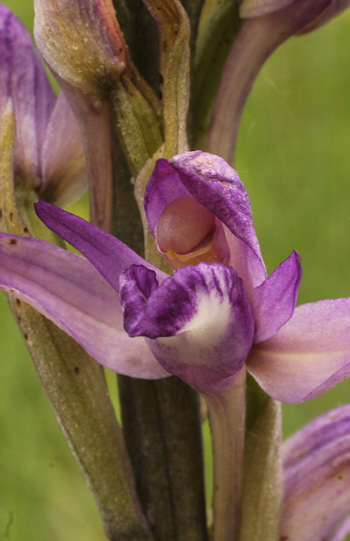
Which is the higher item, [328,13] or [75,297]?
[328,13]

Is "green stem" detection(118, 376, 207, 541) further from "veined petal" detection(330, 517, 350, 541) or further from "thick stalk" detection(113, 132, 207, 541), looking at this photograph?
"veined petal" detection(330, 517, 350, 541)

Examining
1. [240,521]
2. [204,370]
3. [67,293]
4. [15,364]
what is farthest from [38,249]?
[15,364]

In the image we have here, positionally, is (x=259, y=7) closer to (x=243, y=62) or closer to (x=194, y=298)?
(x=243, y=62)

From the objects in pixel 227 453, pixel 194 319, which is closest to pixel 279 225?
pixel 227 453

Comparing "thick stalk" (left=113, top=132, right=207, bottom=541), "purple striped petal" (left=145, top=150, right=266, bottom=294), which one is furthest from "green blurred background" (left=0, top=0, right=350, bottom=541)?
"purple striped petal" (left=145, top=150, right=266, bottom=294)

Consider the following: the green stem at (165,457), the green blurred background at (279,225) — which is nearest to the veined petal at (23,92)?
the green stem at (165,457)

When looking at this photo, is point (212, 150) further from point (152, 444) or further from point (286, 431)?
point (286, 431)

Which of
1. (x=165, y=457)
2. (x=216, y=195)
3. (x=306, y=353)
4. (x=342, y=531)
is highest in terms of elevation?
(x=216, y=195)
